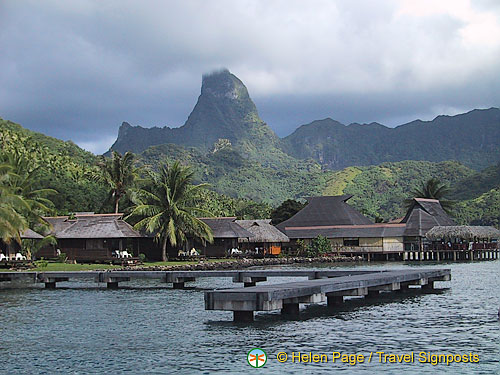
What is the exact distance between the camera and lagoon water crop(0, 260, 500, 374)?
12750 mm

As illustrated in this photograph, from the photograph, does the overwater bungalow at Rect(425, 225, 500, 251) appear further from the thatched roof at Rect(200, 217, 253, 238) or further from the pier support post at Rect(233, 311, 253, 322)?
the pier support post at Rect(233, 311, 253, 322)

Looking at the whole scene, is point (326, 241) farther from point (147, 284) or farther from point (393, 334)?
point (393, 334)

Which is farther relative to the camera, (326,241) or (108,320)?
(326,241)

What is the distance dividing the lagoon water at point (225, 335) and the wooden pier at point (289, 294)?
43cm

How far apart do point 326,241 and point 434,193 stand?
77.8 ft

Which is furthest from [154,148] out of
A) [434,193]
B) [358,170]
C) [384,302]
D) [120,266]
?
[384,302]

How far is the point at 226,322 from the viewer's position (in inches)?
722

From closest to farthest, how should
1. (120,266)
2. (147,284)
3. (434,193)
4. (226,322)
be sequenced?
(226,322) < (147,284) < (120,266) < (434,193)

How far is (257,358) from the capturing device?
13.3m

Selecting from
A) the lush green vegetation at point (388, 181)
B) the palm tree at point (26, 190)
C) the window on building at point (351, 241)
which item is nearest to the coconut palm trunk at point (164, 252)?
the palm tree at point (26, 190)

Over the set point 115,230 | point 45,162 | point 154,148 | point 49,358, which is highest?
point 154,148

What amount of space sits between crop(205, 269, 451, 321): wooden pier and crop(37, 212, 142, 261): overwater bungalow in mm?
27061

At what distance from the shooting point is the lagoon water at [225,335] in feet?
41.8

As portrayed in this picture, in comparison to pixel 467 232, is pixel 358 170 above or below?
above
